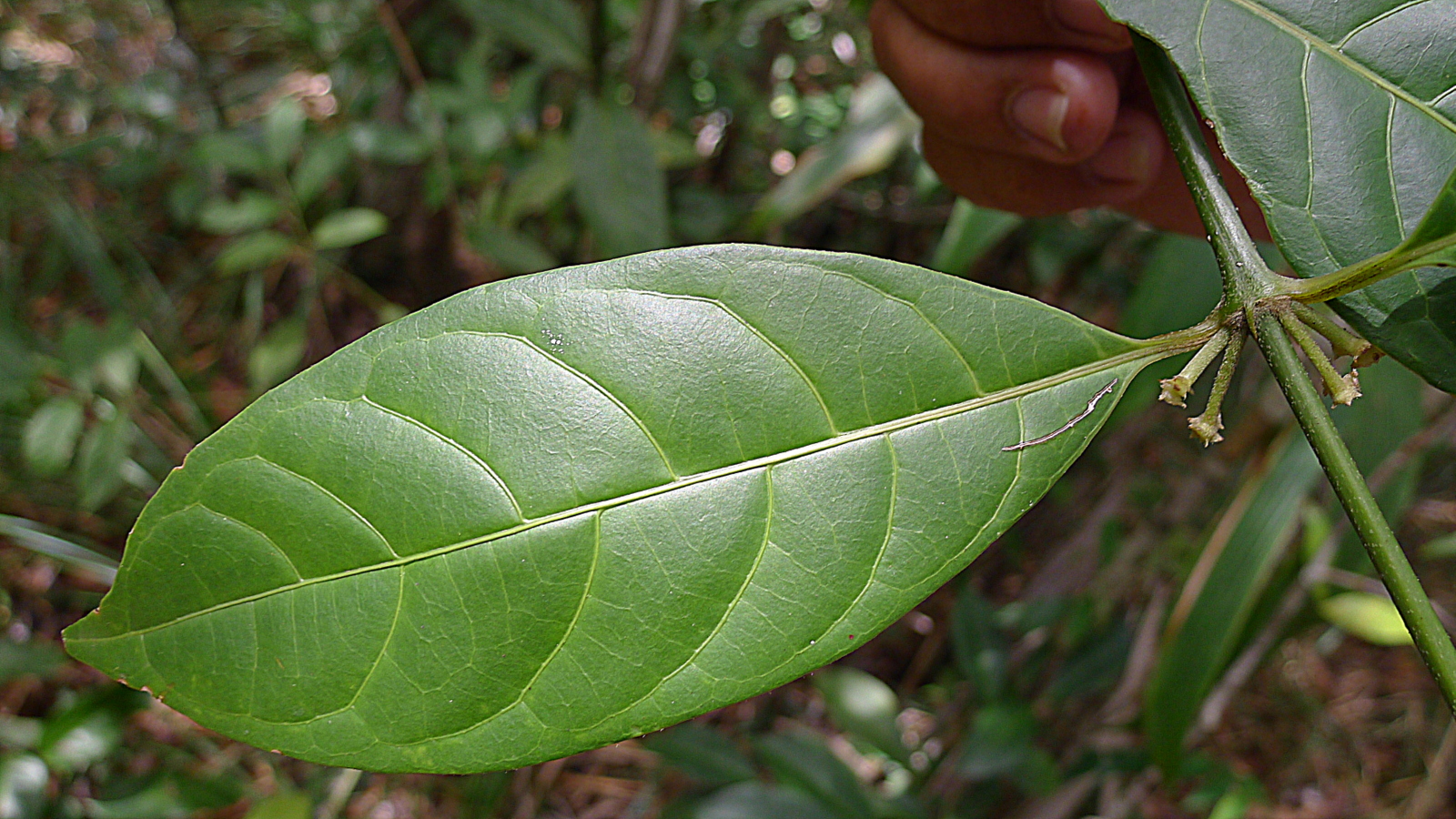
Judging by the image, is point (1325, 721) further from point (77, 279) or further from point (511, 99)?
point (77, 279)

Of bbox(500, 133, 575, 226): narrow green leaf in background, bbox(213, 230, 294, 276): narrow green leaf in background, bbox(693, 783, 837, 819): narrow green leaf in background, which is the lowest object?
bbox(693, 783, 837, 819): narrow green leaf in background

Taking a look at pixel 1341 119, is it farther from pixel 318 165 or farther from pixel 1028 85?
pixel 318 165

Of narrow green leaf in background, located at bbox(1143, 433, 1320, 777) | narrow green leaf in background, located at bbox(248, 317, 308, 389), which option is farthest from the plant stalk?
narrow green leaf in background, located at bbox(248, 317, 308, 389)

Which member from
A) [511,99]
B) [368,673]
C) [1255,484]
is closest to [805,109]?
[511,99]

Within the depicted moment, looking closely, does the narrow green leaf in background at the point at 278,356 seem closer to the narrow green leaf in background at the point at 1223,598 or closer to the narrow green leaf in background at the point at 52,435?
the narrow green leaf in background at the point at 52,435

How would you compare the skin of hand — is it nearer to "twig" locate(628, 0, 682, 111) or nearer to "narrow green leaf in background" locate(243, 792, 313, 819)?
"twig" locate(628, 0, 682, 111)


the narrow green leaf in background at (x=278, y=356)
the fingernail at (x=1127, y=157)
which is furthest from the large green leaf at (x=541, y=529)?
the narrow green leaf in background at (x=278, y=356)

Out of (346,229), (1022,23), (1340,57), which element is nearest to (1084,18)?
(1022,23)
